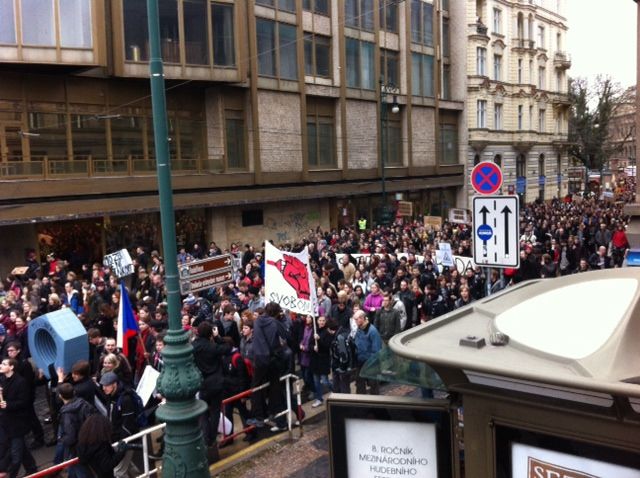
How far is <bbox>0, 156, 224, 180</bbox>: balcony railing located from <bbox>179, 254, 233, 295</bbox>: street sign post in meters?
14.5

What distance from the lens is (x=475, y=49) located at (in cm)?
4525

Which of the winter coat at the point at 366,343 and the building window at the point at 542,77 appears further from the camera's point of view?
the building window at the point at 542,77

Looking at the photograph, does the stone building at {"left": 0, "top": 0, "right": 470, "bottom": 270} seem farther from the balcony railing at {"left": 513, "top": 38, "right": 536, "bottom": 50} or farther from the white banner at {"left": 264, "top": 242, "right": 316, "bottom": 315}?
the white banner at {"left": 264, "top": 242, "right": 316, "bottom": 315}

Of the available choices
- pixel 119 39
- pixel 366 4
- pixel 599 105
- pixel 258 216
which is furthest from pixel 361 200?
pixel 599 105

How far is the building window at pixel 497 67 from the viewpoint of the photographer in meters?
48.8

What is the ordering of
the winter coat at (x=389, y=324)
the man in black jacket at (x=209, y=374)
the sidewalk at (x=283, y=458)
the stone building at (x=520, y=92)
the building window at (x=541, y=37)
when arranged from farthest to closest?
the building window at (x=541, y=37) → the stone building at (x=520, y=92) → the winter coat at (x=389, y=324) → the man in black jacket at (x=209, y=374) → the sidewalk at (x=283, y=458)

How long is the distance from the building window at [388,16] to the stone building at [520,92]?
7987 mm

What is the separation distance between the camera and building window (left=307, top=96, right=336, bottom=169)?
3347 cm

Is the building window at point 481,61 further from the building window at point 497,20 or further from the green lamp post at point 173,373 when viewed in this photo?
the green lamp post at point 173,373

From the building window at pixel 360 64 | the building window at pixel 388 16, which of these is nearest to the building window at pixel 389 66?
the building window at pixel 360 64

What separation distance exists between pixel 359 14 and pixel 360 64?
2.81 meters

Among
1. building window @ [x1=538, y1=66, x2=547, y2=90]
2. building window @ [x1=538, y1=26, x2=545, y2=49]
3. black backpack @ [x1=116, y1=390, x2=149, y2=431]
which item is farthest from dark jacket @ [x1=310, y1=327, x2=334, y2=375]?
building window @ [x1=538, y1=26, x2=545, y2=49]

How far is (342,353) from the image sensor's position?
376 inches

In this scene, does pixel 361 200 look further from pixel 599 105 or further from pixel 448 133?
pixel 599 105
